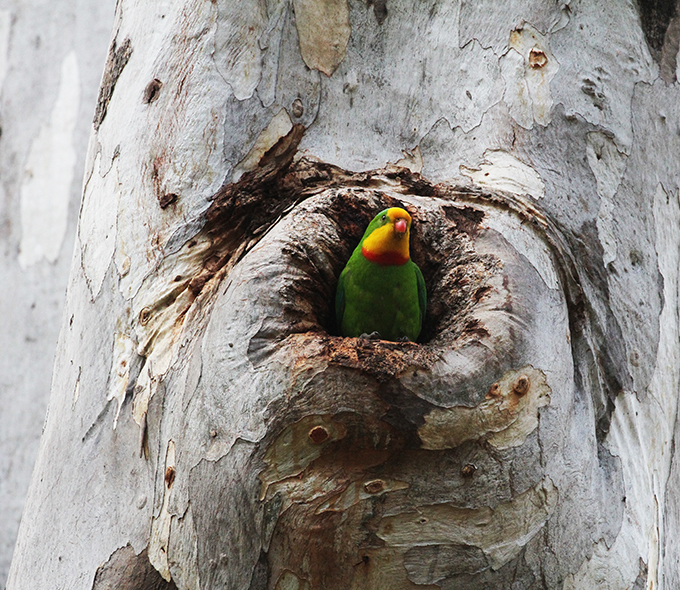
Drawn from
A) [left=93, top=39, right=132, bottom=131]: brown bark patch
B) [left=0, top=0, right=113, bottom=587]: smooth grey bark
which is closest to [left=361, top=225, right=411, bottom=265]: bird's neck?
[left=93, top=39, right=132, bottom=131]: brown bark patch

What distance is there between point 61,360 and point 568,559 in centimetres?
141

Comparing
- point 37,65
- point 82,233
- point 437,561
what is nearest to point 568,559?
point 437,561

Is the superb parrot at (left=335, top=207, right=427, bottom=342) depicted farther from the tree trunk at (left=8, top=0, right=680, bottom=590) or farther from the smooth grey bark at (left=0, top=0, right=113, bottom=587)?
the smooth grey bark at (left=0, top=0, right=113, bottom=587)

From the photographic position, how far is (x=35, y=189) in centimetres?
325

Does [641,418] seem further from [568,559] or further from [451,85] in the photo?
[451,85]

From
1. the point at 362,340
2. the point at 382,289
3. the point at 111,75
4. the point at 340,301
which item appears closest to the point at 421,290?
the point at 382,289

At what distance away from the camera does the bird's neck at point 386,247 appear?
175cm

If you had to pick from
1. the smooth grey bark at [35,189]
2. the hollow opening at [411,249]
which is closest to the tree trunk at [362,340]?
the hollow opening at [411,249]

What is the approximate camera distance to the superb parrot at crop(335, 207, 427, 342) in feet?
5.80

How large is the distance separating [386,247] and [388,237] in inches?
1.7

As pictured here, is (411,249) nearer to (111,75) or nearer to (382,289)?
(382,289)

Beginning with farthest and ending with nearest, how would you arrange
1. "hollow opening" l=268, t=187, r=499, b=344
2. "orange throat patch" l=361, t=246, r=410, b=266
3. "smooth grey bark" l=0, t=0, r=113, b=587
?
1. "smooth grey bark" l=0, t=0, r=113, b=587
2. "orange throat patch" l=361, t=246, r=410, b=266
3. "hollow opening" l=268, t=187, r=499, b=344

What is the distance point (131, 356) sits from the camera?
1.65m

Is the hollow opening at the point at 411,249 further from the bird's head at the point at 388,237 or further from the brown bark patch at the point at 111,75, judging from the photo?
the brown bark patch at the point at 111,75
